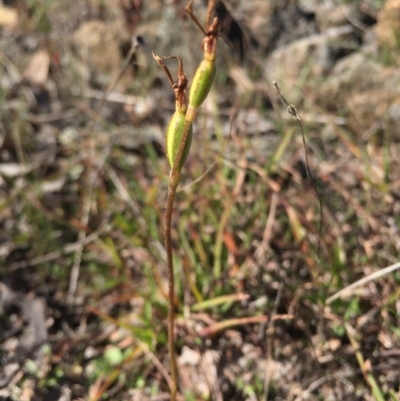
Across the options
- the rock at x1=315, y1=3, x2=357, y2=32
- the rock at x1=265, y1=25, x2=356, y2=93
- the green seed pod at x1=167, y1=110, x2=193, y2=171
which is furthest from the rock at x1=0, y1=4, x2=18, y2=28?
the green seed pod at x1=167, y1=110, x2=193, y2=171

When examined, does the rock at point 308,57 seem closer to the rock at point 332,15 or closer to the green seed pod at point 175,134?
the rock at point 332,15

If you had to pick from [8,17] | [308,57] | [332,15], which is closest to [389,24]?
[332,15]

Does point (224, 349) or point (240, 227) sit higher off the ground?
point (240, 227)

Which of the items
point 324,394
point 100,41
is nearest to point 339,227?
point 324,394

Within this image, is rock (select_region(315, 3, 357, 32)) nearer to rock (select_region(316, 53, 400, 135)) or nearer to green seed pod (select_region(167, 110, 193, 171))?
rock (select_region(316, 53, 400, 135))

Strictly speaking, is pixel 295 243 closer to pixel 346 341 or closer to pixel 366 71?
pixel 346 341

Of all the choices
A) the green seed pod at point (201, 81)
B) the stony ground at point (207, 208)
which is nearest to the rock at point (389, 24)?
the stony ground at point (207, 208)

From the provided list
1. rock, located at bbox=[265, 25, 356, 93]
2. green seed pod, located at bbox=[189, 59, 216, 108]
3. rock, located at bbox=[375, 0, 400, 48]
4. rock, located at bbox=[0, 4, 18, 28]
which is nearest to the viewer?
green seed pod, located at bbox=[189, 59, 216, 108]

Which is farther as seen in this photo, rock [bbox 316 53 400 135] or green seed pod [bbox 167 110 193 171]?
rock [bbox 316 53 400 135]
